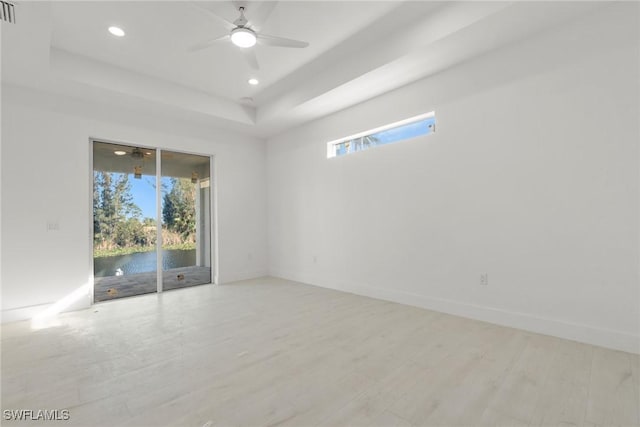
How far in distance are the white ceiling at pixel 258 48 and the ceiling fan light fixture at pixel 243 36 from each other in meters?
0.32

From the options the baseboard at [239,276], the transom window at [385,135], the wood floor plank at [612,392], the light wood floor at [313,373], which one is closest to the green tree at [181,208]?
the baseboard at [239,276]

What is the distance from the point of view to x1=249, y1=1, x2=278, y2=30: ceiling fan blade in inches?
95.8

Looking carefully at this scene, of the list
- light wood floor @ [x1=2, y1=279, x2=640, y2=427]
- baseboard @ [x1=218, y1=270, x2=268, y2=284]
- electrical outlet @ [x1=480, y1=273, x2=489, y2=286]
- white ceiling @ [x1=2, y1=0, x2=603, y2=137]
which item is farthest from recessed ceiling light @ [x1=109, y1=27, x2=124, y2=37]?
electrical outlet @ [x1=480, y1=273, x2=489, y2=286]

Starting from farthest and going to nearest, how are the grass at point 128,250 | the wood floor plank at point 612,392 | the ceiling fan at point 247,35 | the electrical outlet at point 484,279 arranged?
the grass at point 128,250, the electrical outlet at point 484,279, the ceiling fan at point 247,35, the wood floor plank at point 612,392

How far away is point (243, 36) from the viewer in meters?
2.67

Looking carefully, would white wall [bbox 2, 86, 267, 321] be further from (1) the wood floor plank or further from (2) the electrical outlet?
(1) the wood floor plank

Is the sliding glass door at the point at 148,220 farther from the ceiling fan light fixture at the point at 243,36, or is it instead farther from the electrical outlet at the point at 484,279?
the electrical outlet at the point at 484,279

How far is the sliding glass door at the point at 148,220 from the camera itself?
4.32 metres

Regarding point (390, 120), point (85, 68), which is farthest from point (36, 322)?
point (390, 120)

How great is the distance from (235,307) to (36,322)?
224 cm

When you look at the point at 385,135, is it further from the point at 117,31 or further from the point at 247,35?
the point at 117,31

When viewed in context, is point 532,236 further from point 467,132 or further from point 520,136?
point 467,132

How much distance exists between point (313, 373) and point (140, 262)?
381 cm

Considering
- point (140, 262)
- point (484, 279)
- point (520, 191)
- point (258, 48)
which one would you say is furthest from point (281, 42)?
point (140, 262)
